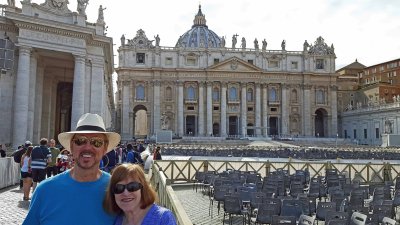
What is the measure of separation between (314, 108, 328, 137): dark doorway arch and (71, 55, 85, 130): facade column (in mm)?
63609

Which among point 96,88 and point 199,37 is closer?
point 96,88

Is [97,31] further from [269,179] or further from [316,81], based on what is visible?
[316,81]

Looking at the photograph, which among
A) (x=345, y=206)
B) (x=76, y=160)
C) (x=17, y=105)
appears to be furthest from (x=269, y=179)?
(x=17, y=105)

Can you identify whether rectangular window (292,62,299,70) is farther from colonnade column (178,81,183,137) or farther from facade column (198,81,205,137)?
colonnade column (178,81,183,137)

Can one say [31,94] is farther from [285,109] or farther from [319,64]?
[319,64]

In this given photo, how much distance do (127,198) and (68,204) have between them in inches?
19.6

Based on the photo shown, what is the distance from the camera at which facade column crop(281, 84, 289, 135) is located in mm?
74062

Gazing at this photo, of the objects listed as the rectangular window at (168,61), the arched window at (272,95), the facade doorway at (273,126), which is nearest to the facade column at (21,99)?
the rectangular window at (168,61)

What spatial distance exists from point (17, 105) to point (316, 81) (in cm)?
6601

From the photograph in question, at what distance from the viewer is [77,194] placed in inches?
119

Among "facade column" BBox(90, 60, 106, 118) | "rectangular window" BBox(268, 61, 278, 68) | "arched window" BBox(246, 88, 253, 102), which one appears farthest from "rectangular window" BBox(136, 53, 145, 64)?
"facade column" BBox(90, 60, 106, 118)

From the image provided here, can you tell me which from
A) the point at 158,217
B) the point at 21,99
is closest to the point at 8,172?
the point at 21,99

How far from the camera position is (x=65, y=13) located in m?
22.3

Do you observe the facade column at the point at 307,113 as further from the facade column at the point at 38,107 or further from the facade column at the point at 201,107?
the facade column at the point at 38,107
